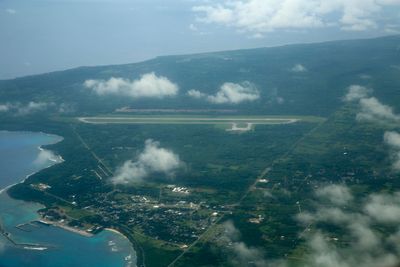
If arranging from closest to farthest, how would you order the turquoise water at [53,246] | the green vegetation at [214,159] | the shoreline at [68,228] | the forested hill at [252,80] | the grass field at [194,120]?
1. the turquoise water at [53,246]
2. the green vegetation at [214,159]
3. the shoreline at [68,228]
4. the grass field at [194,120]
5. the forested hill at [252,80]

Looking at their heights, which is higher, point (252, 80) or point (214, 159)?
point (252, 80)

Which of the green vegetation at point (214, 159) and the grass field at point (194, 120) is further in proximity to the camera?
the grass field at point (194, 120)

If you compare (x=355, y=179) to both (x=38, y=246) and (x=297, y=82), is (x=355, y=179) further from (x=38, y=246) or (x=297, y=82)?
(x=297, y=82)

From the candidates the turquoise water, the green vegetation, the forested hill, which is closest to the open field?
the green vegetation

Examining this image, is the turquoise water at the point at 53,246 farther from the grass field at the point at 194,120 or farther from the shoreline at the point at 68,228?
the grass field at the point at 194,120

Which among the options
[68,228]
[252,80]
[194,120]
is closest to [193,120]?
[194,120]

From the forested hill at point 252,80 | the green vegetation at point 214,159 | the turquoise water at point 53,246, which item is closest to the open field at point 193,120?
the green vegetation at point 214,159

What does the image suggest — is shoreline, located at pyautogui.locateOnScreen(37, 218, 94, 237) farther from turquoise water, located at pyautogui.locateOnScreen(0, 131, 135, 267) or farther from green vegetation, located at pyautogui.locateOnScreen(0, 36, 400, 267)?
green vegetation, located at pyautogui.locateOnScreen(0, 36, 400, 267)

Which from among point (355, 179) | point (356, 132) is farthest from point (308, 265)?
point (356, 132)

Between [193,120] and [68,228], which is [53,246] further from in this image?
[193,120]
